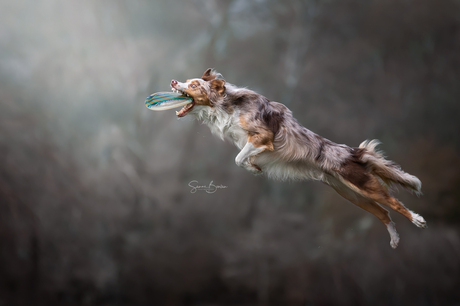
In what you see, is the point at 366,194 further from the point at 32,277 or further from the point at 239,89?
the point at 32,277

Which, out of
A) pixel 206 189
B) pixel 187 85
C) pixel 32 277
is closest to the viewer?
pixel 187 85

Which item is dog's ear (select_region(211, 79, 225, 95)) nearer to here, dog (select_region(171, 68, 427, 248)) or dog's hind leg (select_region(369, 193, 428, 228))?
dog (select_region(171, 68, 427, 248))

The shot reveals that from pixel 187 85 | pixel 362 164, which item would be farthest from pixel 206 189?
pixel 362 164

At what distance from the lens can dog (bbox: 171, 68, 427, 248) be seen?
332 cm

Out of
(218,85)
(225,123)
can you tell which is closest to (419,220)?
(225,123)

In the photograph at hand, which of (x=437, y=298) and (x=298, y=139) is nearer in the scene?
(x=298, y=139)

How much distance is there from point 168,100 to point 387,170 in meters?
2.44

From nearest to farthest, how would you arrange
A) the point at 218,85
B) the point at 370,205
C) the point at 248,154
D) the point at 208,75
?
the point at 248,154
the point at 218,85
the point at 208,75
the point at 370,205

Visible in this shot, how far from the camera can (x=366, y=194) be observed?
11.2 ft

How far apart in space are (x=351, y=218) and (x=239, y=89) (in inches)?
113

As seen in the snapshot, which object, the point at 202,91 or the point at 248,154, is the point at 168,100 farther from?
the point at 248,154

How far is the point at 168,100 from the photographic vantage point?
3328mm

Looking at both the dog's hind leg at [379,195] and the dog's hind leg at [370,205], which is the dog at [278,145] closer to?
the dog's hind leg at [379,195]

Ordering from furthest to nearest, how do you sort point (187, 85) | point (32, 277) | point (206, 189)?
point (32, 277), point (206, 189), point (187, 85)
